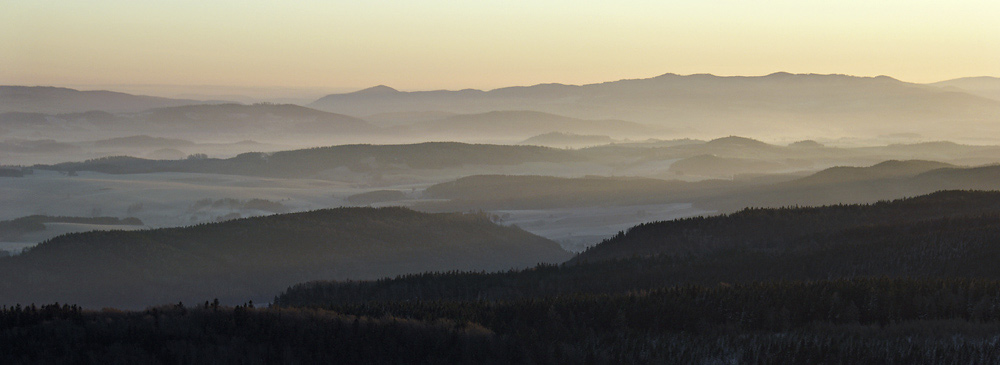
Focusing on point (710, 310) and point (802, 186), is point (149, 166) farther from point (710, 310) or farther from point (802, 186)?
point (710, 310)

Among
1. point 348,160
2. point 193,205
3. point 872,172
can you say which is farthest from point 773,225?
point 348,160

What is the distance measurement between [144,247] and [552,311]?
36525 millimetres

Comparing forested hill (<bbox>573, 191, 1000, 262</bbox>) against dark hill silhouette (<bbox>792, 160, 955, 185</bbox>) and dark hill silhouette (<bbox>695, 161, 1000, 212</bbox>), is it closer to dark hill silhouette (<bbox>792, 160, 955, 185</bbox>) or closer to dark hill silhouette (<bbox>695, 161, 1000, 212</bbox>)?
dark hill silhouette (<bbox>695, 161, 1000, 212</bbox>)

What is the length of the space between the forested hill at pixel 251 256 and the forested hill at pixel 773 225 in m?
16.9

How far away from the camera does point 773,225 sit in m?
29.4

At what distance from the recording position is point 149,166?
146750 millimetres

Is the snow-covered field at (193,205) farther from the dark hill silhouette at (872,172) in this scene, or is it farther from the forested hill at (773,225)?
the forested hill at (773,225)

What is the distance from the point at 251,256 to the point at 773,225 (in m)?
26.9

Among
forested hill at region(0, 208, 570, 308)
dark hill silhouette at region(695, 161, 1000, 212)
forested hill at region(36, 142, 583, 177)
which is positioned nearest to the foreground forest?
forested hill at region(0, 208, 570, 308)

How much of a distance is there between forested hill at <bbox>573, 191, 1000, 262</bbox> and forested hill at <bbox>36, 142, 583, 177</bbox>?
125 meters

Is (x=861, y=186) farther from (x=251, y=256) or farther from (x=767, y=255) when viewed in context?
(x=767, y=255)

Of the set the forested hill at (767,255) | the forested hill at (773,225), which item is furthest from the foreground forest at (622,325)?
the forested hill at (773,225)

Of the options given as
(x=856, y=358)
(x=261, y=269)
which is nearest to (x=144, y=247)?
(x=261, y=269)

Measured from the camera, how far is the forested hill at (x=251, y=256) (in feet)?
131
